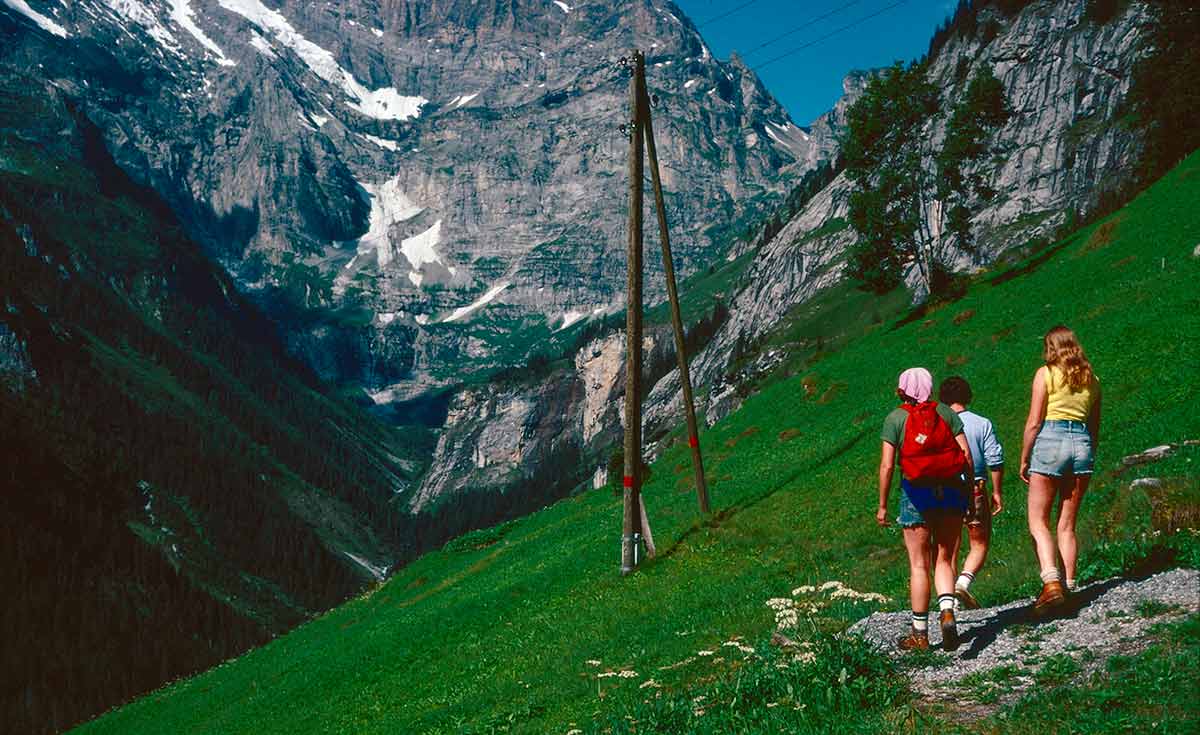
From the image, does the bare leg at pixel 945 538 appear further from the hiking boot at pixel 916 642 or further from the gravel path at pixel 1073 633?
the gravel path at pixel 1073 633

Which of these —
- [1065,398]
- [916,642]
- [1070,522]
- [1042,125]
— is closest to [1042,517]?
[1070,522]

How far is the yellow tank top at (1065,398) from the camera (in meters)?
10.7

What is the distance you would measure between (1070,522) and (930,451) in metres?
2.43

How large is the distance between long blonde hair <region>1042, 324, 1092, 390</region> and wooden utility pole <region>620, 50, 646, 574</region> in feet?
44.1

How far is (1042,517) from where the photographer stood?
10.7 m

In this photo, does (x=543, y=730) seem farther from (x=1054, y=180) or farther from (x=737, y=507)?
(x=1054, y=180)

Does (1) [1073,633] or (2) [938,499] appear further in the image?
(2) [938,499]

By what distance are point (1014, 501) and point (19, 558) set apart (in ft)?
775

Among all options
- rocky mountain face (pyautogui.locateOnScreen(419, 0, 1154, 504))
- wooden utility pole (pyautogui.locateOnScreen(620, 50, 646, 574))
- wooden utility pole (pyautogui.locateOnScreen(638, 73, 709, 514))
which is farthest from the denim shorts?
rocky mountain face (pyautogui.locateOnScreen(419, 0, 1154, 504))

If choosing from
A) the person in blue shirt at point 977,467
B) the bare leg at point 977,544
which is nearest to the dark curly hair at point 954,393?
the person in blue shirt at point 977,467

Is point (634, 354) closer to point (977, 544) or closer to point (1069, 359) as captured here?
point (977, 544)

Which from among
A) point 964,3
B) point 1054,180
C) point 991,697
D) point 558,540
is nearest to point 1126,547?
point 991,697

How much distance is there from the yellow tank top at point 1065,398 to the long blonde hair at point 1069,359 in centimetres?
5

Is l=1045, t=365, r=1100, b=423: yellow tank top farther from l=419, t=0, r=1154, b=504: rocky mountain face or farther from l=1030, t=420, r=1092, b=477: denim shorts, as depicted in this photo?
l=419, t=0, r=1154, b=504: rocky mountain face
